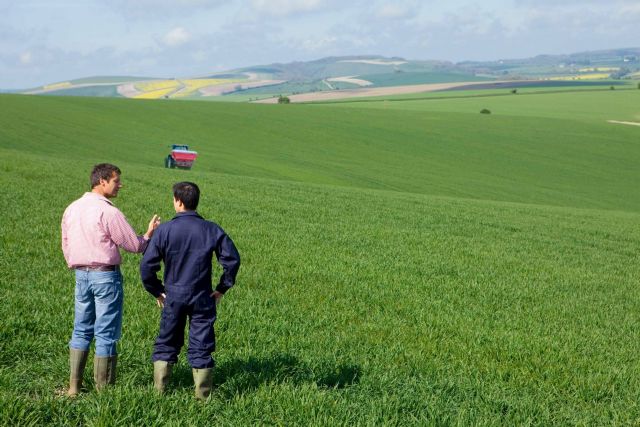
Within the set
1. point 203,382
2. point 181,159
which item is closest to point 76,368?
point 203,382

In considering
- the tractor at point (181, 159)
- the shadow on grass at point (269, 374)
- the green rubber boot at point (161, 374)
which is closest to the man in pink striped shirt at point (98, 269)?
the green rubber boot at point (161, 374)

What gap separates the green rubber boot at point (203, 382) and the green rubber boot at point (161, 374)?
9.1 inches

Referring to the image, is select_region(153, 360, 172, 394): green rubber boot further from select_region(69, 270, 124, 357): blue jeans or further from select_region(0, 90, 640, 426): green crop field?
select_region(69, 270, 124, 357): blue jeans

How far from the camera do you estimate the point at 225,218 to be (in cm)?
1675

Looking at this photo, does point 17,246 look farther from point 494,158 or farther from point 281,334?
point 494,158

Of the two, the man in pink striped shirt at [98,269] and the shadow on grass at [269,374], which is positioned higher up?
the man in pink striped shirt at [98,269]

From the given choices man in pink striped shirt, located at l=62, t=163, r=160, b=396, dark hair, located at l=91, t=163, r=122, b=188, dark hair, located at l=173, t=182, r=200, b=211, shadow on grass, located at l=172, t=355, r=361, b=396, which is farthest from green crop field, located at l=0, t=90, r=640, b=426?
dark hair, located at l=91, t=163, r=122, b=188

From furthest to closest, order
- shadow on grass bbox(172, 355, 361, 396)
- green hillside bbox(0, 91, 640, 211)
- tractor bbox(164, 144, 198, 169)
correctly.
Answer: green hillside bbox(0, 91, 640, 211), tractor bbox(164, 144, 198, 169), shadow on grass bbox(172, 355, 361, 396)

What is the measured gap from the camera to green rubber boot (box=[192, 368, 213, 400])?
5207 millimetres

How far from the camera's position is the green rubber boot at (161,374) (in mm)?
5258

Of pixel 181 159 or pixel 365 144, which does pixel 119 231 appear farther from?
pixel 365 144

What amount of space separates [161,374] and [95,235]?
1.27 meters

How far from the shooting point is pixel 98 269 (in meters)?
5.30

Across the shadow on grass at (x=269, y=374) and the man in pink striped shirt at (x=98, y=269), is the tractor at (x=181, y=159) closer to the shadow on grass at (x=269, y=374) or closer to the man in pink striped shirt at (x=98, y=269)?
the shadow on grass at (x=269, y=374)
